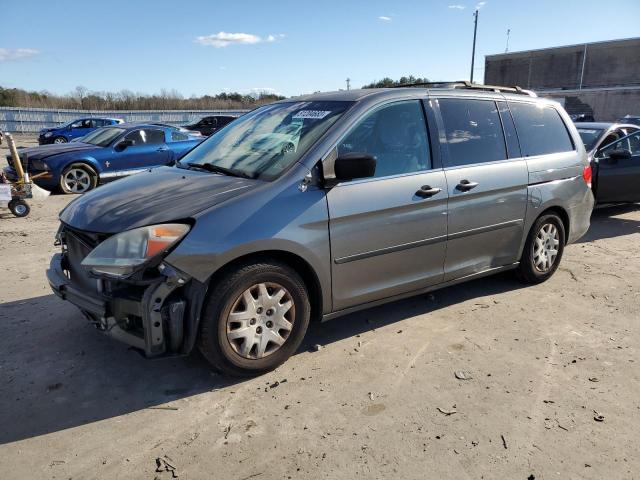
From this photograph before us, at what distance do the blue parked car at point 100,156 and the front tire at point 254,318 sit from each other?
827 cm

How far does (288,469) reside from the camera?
2.52 meters

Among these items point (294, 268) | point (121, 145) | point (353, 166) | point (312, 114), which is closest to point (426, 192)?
point (353, 166)

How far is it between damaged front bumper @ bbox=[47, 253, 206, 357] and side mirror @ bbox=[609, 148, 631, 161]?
724 cm

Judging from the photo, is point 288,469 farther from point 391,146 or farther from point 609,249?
point 609,249

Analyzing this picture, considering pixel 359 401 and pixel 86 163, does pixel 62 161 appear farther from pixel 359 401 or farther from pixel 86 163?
pixel 359 401

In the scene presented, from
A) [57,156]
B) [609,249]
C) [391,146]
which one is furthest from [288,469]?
[57,156]

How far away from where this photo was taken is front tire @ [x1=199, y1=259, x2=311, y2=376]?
3064 mm

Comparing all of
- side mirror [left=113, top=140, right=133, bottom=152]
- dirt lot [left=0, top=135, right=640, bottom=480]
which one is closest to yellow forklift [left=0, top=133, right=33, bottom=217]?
side mirror [left=113, top=140, right=133, bottom=152]

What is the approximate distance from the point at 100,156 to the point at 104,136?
1079 millimetres

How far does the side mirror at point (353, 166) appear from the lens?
10.8 ft

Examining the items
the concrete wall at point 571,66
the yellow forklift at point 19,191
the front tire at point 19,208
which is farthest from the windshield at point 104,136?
the concrete wall at point 571,66

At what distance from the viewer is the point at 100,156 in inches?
424

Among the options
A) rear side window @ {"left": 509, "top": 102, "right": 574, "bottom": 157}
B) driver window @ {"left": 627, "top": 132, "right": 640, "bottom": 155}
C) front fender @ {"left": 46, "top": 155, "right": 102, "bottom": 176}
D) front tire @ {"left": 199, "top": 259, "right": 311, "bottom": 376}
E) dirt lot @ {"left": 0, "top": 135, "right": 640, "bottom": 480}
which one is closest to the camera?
dirt lot @ {"left": 0, "top": 135, "right": 640, "bottom": 480}

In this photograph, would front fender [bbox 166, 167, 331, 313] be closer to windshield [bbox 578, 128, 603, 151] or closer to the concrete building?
windshield [bbox 578, 128, 603, 151]
